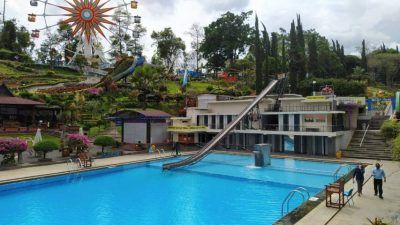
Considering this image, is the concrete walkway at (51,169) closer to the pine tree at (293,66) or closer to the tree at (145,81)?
the tree at (145,81)

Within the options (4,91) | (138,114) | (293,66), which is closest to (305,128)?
(138,114)

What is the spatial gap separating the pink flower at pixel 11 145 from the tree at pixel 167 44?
61.7m

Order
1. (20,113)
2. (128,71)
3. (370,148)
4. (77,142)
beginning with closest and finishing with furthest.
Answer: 1. (77,142)
2. (370,148)
3. (20,113)
4. (128,71)

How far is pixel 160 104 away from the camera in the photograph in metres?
48.8

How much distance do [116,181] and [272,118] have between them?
18569 millimetres

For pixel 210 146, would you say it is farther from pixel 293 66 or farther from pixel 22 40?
pixel 22 40

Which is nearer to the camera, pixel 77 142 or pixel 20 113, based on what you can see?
pixel 77 142

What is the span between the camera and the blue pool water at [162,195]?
14.0 meters

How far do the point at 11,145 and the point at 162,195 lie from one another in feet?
39.3

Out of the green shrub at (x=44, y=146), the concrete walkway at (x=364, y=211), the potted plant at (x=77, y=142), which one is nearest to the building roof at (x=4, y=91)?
the potted plant at (x=77, y=142)

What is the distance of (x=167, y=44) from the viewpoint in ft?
270

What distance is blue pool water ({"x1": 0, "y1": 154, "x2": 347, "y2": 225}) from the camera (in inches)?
553

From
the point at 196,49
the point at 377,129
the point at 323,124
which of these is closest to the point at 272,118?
the point at 323,124

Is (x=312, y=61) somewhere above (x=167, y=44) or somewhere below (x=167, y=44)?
below
